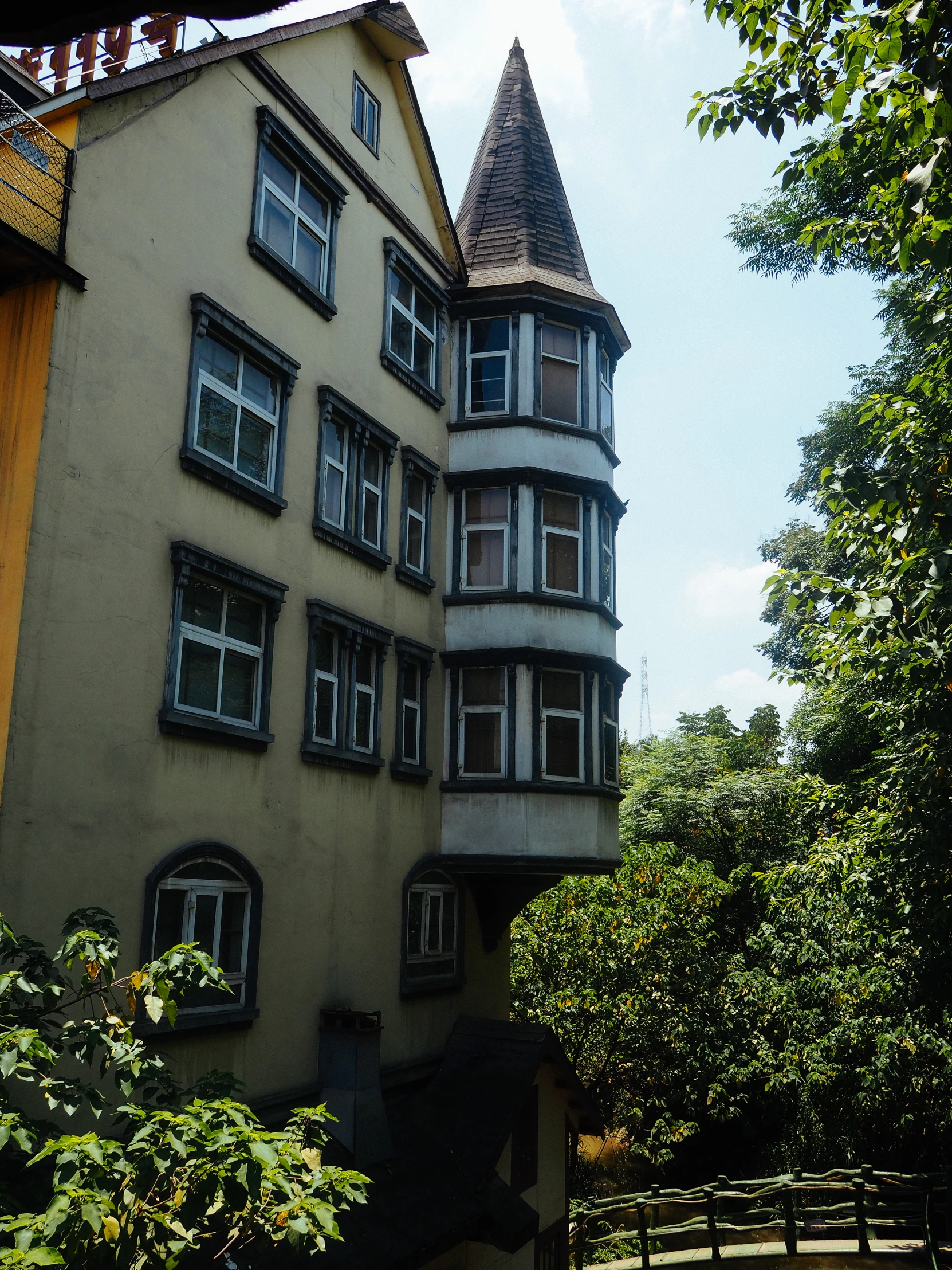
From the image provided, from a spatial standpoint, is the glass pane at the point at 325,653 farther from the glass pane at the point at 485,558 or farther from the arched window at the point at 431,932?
the glass pane at the point at 485,558

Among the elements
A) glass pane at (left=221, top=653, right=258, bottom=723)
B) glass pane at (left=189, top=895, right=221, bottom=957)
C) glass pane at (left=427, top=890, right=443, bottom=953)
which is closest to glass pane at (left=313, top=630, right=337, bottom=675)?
glass pane at (left=221, top=653, right=258, bottom=723)

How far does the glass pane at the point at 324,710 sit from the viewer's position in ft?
41.9

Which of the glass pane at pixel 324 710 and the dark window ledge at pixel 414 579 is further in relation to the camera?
the dark window ledge at pixel 414 579

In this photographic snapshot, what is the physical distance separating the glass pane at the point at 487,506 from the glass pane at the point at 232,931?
286 inches

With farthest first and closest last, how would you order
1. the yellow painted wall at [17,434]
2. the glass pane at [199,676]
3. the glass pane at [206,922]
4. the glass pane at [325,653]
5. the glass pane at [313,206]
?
1. the glass pane at [313,206]
2. the glass pane at [325,653]
3. the glass pane at [199,676]
4. the glass pane at [206,922]
5. the yellow painted wall at [17,434]

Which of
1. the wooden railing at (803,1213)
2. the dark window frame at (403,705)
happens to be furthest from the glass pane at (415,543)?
the wooden railing at (803,1213)

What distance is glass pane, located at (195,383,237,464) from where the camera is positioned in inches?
444

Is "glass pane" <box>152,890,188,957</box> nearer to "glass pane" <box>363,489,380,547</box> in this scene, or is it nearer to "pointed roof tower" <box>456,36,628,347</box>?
"glass pane" <box>363,489,380,547</box>

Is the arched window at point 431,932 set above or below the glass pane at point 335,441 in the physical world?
below

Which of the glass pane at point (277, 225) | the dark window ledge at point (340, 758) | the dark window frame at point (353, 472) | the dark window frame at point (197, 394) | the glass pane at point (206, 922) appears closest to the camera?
the glass pane at point (206, 922)

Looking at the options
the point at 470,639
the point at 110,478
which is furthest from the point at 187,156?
the point at 470,639

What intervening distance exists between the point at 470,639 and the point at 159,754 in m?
6.34

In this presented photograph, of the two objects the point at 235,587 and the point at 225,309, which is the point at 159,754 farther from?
the point at 225,309

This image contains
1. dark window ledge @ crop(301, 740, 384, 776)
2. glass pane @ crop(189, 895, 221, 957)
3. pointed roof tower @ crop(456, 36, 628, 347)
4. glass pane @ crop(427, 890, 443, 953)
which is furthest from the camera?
pointed roof tower @ crop(456, 36, 628, 347)
